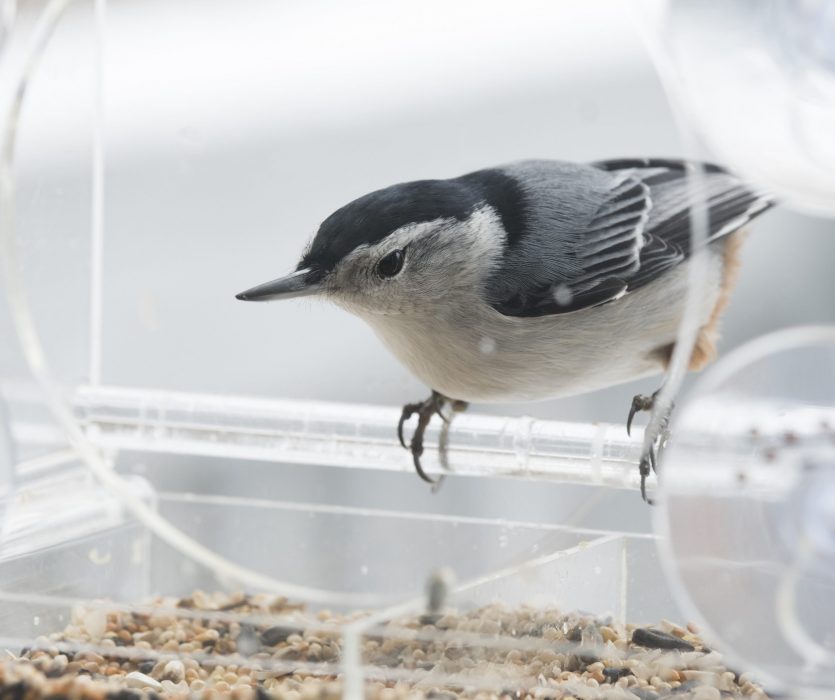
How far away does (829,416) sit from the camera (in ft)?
4.43

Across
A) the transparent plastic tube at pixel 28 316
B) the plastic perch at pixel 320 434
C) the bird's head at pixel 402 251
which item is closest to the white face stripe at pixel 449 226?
the bird's head at pixel 402 251

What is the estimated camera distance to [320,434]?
191cm

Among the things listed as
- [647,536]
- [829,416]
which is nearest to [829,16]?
[829,416]

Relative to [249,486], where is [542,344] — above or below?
above

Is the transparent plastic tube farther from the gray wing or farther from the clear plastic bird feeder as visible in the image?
the gray wing

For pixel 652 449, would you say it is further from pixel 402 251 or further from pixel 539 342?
pixel 402 251

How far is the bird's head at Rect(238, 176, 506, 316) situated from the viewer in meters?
1.58

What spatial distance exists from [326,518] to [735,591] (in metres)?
0.81

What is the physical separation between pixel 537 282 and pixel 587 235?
0.12 meters

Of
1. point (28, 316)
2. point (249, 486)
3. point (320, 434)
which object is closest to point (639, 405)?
point (320, 434)

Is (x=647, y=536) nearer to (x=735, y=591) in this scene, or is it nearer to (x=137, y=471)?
(x=735, y=591)

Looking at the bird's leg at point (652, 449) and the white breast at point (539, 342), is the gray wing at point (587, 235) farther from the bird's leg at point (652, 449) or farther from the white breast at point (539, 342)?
the bird's leg at point (652, 449)

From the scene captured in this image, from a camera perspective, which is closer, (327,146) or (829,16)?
(829,16)

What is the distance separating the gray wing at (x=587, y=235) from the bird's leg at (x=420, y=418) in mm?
293
